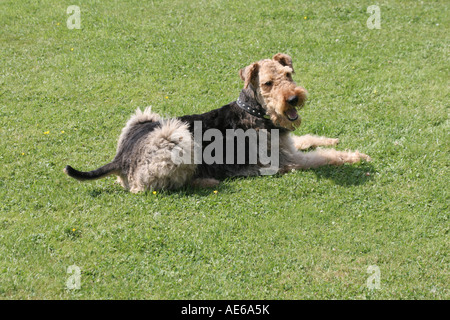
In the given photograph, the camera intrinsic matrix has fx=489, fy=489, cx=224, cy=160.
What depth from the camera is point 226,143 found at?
6840 mm

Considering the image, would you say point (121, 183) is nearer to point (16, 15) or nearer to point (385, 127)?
point (385, 127)

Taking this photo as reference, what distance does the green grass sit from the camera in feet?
17.0

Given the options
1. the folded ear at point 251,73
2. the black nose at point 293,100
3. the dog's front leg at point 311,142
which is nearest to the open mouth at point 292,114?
the black nose at point 293,100

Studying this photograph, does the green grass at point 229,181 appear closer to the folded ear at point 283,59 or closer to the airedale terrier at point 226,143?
the airedale terrier at point 226,143

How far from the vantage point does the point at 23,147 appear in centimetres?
806

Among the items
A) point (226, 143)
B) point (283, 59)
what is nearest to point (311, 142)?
point (283, 59)

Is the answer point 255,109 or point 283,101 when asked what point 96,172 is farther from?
point 283,101

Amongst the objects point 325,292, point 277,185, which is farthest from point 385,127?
point 325,292

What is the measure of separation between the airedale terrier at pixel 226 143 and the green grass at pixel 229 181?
0.70 ft

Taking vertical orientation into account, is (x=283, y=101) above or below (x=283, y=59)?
below

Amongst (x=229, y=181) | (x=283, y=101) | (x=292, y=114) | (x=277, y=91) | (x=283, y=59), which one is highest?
(x=283, y=59)

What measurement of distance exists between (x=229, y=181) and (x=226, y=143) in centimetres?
54

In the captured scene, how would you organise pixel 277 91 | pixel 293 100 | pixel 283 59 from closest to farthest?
pixel 293 100 → pixel 277 91 → pixel 283 59

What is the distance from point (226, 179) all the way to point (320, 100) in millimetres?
3092
